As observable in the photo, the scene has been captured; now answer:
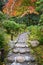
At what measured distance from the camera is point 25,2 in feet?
55.3

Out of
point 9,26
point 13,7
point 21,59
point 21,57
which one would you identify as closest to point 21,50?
point 21,57

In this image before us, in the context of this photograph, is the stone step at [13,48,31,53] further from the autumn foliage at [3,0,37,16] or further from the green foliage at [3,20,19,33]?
the autumn foliage at [3,0,37,16]

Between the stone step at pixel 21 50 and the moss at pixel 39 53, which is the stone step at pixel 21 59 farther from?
the stone step at pixel 21 50

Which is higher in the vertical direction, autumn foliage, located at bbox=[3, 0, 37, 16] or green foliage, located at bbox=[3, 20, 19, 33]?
green foliage, located at bbox=[3, 20, 19, 33]

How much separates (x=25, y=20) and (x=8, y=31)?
5.87 meters

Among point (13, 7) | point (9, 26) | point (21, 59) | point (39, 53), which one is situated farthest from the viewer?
point (13, 7)

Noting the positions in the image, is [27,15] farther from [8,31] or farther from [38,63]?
[38,63]

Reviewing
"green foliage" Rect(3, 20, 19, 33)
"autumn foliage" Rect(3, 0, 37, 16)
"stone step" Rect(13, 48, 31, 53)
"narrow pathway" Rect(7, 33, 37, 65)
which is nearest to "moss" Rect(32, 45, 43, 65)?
"narrow pathway" Rect(7, 33, 37, 65)

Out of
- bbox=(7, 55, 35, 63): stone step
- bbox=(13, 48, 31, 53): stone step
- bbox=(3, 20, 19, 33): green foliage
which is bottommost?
bbox=(3, 20, 19, 33): green foliage

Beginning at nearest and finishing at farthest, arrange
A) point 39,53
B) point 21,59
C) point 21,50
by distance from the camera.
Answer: point 21,59, point 39,53, point 21,50

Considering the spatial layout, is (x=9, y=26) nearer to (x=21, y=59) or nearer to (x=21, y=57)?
(x=21, y=57)

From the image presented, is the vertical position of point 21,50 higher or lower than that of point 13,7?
higher

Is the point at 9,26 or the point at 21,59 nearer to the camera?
the point at 21,59

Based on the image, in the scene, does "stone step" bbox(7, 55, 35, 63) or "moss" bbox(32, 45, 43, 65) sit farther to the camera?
"stone step" bbox(7, 55, 35, 63)
